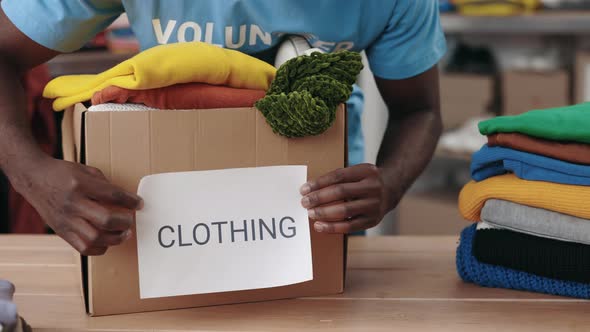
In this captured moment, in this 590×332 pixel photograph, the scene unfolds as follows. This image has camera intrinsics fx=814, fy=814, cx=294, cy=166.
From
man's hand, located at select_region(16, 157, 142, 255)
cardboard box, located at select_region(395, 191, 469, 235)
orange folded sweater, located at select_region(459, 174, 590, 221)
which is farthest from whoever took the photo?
cardboard box, located at select_region(395, 191, 469, 235)

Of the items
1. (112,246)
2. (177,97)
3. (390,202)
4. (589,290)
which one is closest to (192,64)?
(177,97)

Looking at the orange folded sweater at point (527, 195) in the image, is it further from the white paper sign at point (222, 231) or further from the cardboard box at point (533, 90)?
the cardboard box at point (533, 90)

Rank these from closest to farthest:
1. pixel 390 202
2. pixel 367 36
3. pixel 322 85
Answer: pixel 322 85 → pixel 390 202 → pixel 367 36

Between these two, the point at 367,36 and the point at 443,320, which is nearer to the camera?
the point at 443,320

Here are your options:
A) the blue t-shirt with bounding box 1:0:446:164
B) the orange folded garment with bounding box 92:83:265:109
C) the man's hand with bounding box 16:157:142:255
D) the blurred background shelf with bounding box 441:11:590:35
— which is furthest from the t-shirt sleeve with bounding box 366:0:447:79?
the blurred background shelf with bounding box 441:11:590:35

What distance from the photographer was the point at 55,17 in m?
0.96

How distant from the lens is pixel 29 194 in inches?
31.5

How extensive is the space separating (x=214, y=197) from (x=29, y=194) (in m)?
0.19

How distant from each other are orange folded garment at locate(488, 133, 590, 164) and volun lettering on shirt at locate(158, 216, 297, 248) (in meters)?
0.26

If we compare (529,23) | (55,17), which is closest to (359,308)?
(55,17)

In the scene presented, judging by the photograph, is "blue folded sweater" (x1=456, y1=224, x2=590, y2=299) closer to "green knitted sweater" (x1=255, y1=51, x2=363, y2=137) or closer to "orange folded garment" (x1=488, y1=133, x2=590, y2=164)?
"orange folded garment" (x1=488, y1=133, x2=590, y2=164)

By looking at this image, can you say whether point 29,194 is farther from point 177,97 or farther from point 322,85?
point 322,85

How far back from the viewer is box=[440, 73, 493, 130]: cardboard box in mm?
2451

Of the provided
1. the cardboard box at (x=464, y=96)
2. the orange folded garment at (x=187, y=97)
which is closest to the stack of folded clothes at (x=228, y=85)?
the orange folded garment at (x=187, y=97)
